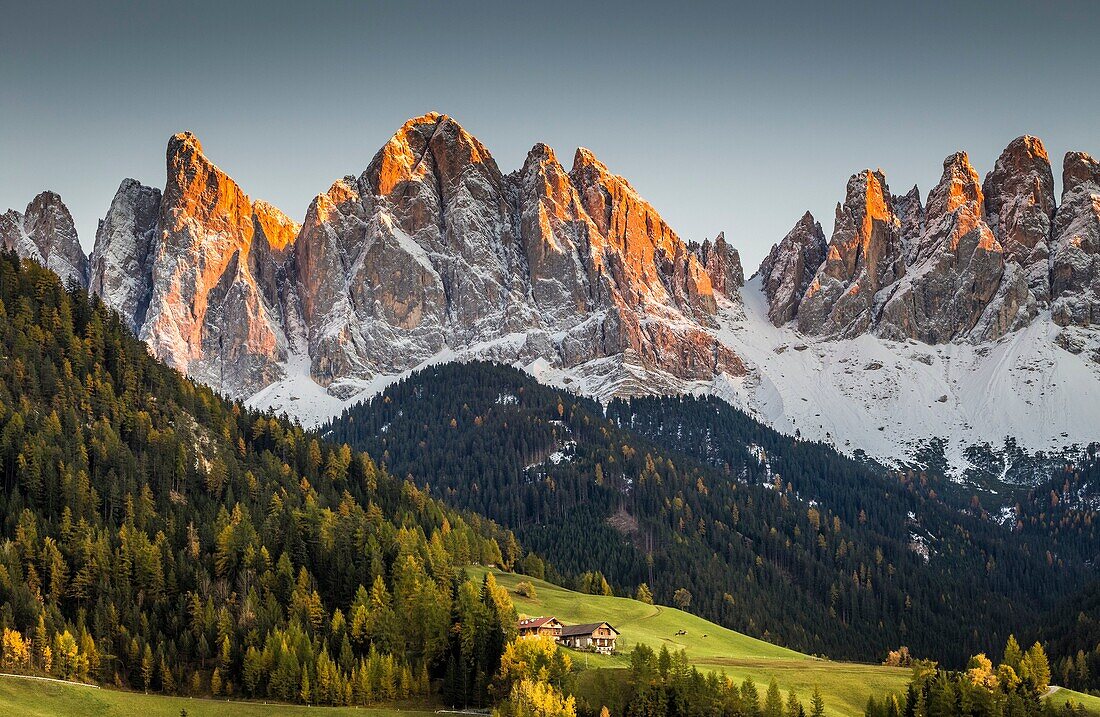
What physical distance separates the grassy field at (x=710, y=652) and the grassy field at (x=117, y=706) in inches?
989

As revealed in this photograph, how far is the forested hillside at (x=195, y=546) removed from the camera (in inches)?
4397

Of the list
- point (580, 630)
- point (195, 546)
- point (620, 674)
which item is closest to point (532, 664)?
point (620, 674)

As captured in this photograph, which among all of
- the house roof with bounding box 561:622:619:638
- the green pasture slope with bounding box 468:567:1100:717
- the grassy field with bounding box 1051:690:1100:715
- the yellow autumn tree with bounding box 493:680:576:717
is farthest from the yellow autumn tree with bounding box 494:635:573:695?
the grassy field with bounding box 1051:690:1100:715

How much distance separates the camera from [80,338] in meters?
171

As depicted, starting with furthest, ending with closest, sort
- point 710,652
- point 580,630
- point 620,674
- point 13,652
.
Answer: point 710,652
point 580,630
point 620,674
point 13,652

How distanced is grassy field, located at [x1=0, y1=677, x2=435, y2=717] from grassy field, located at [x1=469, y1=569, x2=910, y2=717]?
25.1m

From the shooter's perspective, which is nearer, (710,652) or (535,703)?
(535,703)

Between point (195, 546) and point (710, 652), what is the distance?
63.6 meters

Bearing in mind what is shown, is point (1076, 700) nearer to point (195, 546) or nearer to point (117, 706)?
point (117, 706)

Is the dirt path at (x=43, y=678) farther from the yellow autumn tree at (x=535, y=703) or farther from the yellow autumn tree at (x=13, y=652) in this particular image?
the yellow autumn tree at (x=535, y=703)

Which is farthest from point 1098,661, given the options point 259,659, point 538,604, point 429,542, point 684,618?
point 259,659

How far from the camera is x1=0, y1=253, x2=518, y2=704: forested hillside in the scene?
11169 centimetres

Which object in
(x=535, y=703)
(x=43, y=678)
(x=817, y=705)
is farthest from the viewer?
(x=817, y=705)

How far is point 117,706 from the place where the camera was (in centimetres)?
9981
